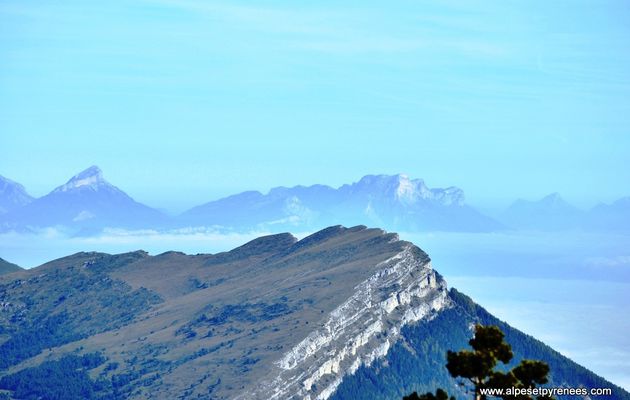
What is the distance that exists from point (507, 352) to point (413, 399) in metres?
7.19

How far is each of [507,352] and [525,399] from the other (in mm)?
3750

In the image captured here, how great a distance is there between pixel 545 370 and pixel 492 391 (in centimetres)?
430

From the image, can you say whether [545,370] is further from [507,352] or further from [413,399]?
[413,399]

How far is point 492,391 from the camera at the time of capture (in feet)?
303

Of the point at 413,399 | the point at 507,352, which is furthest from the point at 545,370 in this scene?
the point at 413,399

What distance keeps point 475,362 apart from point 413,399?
4.77 metres

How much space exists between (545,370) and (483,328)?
4.93 metres

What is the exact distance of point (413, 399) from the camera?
9325 cm

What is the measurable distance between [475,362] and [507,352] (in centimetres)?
277

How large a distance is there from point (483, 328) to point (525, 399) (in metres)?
5.65

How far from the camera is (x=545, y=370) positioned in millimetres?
94062

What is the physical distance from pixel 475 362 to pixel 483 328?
2.78 metres

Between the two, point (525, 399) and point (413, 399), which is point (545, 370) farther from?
point (413, 399)

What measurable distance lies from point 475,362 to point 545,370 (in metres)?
4.86
